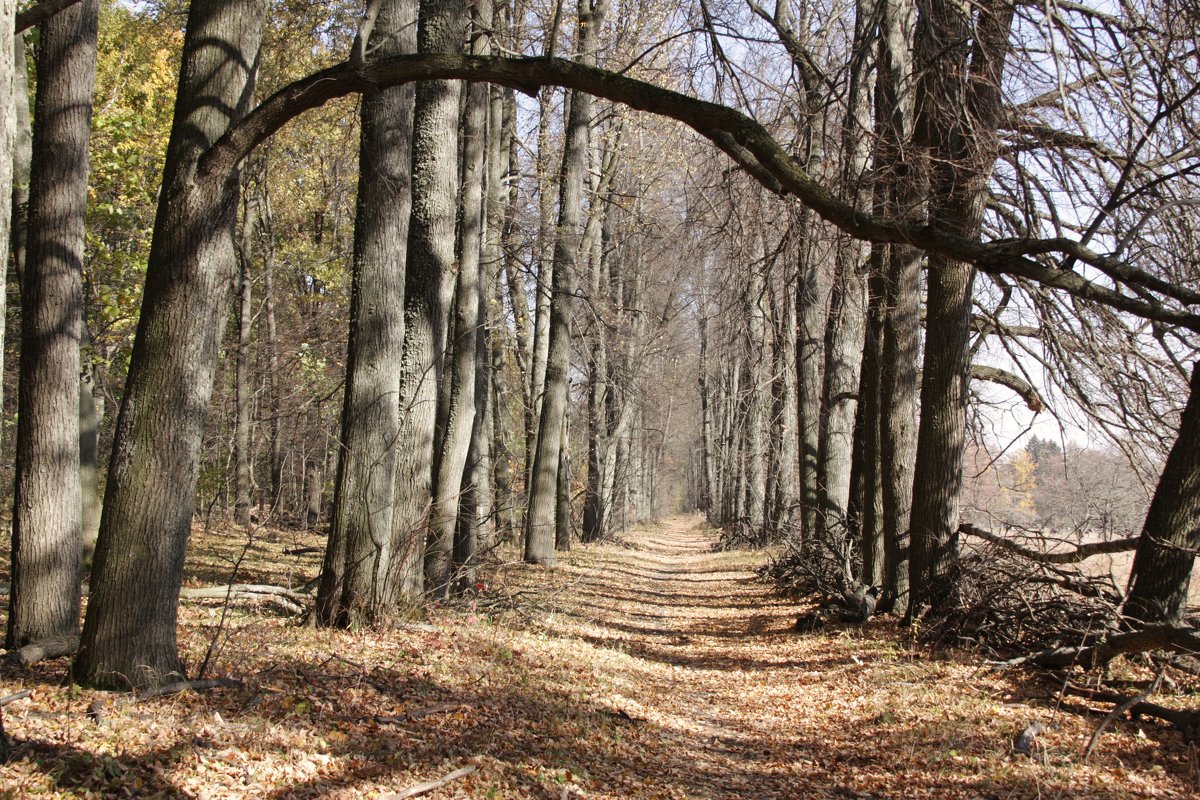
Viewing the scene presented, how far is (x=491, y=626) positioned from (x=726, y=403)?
29865mm

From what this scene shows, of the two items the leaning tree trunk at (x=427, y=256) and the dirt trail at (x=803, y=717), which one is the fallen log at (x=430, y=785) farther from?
the leaning tree trunk at (x=427, y=256)

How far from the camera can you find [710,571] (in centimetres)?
2080

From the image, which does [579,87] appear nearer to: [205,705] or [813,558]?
[205,705]

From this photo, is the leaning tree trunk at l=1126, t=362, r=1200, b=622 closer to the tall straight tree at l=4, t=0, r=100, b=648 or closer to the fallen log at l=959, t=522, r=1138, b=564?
the fallen log at l=959, t=522, r=1138, b=564

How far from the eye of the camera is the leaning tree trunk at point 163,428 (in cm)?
495

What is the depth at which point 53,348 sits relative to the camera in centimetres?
→ 624

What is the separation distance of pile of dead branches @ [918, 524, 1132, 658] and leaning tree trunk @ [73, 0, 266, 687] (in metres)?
6.58

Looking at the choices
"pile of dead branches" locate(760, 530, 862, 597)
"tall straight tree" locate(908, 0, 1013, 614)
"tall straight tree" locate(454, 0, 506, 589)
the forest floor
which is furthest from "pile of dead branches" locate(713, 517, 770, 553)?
the forest floor

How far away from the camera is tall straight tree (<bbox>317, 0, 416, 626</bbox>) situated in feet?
25.4

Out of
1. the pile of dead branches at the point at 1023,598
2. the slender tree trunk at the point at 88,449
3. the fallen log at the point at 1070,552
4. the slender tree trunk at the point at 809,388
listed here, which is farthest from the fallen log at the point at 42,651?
the slender tree trunk at the point at 809,388

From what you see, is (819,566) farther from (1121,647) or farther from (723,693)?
(1121,647)

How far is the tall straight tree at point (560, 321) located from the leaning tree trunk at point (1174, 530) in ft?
36.3

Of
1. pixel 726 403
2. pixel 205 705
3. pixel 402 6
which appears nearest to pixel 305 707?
pixel 205 705

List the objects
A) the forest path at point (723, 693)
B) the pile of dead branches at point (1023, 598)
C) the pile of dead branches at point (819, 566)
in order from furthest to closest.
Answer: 1. the pile of dead branches at point (819, 566)
2. the pile of dead branches at point (1023, 598)
3. the forest path at point (723, 693)
